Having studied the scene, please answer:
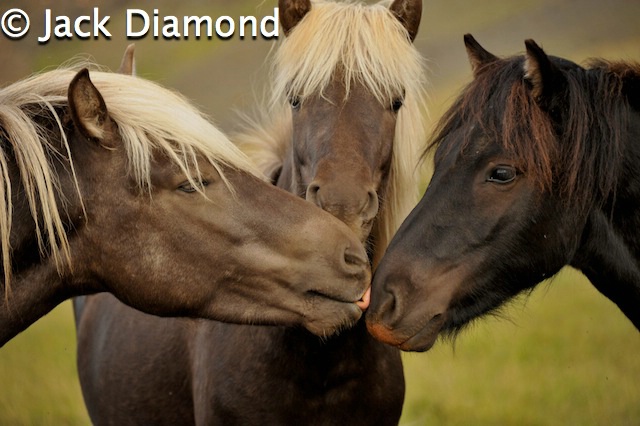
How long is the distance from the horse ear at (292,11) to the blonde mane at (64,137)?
1226 mm

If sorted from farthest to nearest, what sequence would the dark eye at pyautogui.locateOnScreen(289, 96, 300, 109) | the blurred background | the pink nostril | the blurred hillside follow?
the blurred hillside, the blurred background, the dark eye at pyautogui.locateOnScreen(289, 96, 300, 109), the pink nostril

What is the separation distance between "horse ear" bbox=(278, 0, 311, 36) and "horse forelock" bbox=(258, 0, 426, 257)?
57mm

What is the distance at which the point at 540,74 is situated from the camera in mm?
3545

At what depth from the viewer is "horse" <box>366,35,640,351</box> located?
3.51 meters

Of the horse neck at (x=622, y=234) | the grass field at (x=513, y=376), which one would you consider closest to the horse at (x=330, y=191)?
the horse neck at (x=622, y=234)

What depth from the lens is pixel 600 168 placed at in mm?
3553

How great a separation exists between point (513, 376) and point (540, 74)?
553cm

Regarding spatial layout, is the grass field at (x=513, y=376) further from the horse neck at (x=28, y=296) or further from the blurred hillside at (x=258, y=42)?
the horse neck at (x=28, y=296)

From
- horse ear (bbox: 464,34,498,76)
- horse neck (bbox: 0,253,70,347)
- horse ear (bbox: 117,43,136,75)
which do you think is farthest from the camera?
horse ear (bbox: 117,43,136,75)

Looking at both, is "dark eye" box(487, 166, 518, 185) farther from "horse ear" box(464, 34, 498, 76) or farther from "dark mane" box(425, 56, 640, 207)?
"horse ear" box(464, 34, 498, 76)

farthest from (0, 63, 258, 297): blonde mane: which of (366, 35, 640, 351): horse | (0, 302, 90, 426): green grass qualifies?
(0, 302, 90, 426): green grass

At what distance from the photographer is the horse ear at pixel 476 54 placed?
13.0ft

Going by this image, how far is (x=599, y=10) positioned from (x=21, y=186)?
41.7 ft

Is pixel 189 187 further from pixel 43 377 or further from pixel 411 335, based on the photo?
pixel 43 377
